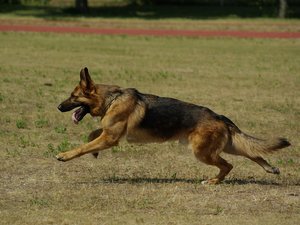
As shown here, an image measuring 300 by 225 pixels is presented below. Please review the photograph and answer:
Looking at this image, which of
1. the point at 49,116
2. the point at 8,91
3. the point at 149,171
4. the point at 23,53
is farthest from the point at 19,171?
the point at 23,53

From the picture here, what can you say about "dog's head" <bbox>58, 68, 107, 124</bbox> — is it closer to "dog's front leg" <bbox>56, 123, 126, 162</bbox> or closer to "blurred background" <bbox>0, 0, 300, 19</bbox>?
"dog's front leg" <bbox>56, 123, 126, 162</bbox>

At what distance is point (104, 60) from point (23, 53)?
306 cm

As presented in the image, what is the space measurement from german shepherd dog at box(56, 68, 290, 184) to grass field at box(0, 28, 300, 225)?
428 millimetres

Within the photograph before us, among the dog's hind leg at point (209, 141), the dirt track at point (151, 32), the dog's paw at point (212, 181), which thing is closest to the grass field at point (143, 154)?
the dog's paw at point (212, 181)

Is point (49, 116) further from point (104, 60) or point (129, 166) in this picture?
point (104, 60)

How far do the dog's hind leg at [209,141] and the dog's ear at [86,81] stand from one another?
1.35m

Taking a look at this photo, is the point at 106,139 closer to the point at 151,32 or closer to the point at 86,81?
the point at 86,81

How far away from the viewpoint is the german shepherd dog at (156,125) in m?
9.05

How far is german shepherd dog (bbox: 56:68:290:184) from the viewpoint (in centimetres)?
905

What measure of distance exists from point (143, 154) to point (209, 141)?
227 cm

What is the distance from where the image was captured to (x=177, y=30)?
127 feet

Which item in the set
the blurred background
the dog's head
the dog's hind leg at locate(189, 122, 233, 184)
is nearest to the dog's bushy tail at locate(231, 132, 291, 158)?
the dog's hind leg at locate(189, 122, 233, 184)

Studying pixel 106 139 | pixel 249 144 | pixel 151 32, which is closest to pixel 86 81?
pixel 106 139

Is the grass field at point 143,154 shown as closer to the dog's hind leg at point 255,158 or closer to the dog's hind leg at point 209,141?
the dog's hind leg at point 255,158
